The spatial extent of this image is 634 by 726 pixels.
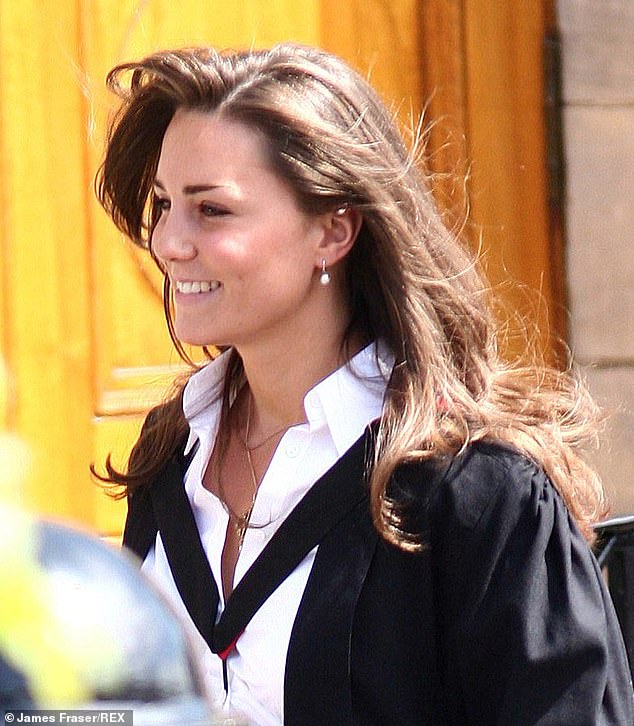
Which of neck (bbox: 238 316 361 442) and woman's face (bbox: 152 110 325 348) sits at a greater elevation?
woman's face (bbox: 152 110 325 348)

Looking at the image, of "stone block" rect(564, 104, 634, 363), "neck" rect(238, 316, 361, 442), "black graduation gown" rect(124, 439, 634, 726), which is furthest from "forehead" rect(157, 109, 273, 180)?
"stone block" rect(564, 104, 634, 363)

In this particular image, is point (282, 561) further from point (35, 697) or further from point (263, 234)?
point (35, 697)

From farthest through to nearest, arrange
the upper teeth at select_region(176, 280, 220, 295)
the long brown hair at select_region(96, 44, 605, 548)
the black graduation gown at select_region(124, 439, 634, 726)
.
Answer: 1. the upper teeth at select_region(176, 280, 220, 295)
2. the long brown hair at select_region(96, 44, 605, 548)
3. the black graduation gown at select_region(124, 439, 634, 726)

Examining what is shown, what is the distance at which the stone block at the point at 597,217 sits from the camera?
3938mm

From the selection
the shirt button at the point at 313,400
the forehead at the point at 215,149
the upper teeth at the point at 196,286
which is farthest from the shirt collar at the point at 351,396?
the forehead at the point at 215,149

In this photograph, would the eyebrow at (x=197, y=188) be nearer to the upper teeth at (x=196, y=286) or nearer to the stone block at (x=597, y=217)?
the upper teeth at (x=196, y=286)

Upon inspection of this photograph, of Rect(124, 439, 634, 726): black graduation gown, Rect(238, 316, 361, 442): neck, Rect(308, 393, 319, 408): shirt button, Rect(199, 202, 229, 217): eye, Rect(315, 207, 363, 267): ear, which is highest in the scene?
Rect(199, 202, 229, 217): eye

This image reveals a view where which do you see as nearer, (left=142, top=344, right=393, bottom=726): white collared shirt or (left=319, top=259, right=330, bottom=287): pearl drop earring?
(left=142, top=344, right=393, bottom=726): white collared shirt

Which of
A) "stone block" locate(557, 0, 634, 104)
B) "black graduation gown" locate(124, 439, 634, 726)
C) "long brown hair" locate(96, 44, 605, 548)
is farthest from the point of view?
"stone block" locate(557, 0, 634, 104)

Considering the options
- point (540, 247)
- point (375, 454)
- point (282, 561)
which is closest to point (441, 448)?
point (375, 454)

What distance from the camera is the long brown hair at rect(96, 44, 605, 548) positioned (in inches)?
91.0

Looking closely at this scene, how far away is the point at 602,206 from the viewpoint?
12.9 ft

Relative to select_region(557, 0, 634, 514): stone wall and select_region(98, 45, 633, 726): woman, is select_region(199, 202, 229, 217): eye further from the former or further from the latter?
select_region(557, 0, 634, 514): stone wall

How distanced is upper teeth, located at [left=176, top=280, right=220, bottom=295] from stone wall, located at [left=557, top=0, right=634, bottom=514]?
5.64 ft
